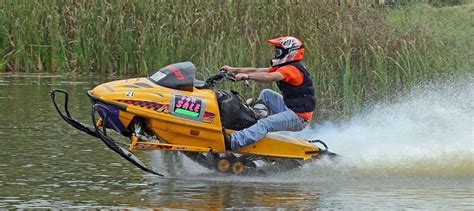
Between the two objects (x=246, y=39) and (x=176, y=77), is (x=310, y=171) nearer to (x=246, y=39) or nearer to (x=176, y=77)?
(x=176, y=77)

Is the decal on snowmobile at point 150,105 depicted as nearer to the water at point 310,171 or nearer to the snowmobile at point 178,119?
the snowmobile at point 178,119

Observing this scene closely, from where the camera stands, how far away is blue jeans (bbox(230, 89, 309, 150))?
39.0 feet

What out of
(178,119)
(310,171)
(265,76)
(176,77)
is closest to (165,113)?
(178,119)

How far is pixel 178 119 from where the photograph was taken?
11461 millimetres

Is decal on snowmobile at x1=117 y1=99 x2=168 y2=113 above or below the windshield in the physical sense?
below

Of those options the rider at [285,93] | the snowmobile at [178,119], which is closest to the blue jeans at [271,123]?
the rider at [285,93]

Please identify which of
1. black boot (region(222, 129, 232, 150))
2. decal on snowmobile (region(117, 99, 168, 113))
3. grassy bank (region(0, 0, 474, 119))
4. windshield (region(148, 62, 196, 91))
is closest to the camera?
decal on snowmobile (region(117, 99, 168, 113))

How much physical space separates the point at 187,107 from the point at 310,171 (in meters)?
1.78

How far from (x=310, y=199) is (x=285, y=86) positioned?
64.6 inches

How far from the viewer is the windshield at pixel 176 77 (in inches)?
454

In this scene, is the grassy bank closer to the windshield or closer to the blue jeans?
the blue jeans

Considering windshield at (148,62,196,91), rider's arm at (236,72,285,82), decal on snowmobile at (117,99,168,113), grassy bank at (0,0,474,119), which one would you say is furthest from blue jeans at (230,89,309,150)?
grassy bank at (0,0,474,119)

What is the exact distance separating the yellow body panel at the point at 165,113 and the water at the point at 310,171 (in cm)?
43

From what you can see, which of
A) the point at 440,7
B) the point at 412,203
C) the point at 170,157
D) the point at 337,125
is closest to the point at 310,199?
the point at 412,203
